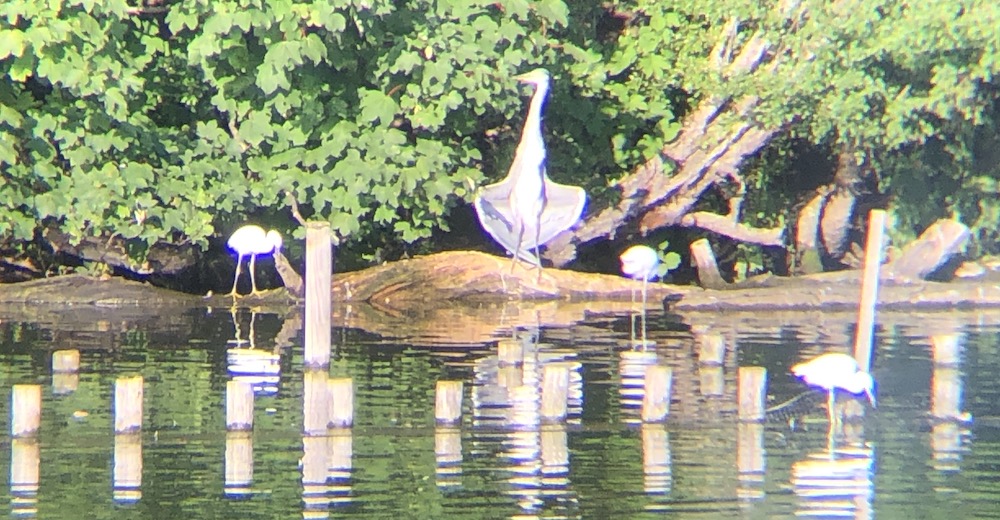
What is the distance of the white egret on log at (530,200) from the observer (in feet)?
82.1

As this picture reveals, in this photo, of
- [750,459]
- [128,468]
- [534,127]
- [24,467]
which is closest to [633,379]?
[750,459]

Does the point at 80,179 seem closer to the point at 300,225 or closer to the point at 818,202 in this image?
the point at 300,225

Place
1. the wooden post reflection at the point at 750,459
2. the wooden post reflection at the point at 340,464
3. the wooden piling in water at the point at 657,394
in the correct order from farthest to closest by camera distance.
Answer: the wooden piling in water at the point at 657,394
the wooden post reflection at the point at 750,459
the wooden post reflection at the point at 340,464

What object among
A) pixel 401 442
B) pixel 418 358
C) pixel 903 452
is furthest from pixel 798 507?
pixel 418 358

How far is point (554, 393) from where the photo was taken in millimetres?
15938

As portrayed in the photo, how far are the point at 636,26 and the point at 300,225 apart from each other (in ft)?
19.9

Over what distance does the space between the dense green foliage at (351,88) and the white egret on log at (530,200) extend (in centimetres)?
76

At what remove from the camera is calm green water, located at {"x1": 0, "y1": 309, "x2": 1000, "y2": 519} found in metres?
13.2

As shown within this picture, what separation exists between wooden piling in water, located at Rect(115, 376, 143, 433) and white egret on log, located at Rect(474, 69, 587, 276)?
35.9ft

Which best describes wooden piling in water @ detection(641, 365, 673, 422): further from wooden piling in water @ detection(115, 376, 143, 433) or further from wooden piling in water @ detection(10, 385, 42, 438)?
wooden piling in water @ detection(10, 385, 42, 438)

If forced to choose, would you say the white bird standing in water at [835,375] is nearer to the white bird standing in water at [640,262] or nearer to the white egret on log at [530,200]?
the white egret on log at [530,200]

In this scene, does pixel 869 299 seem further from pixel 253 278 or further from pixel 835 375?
pixel 253 278

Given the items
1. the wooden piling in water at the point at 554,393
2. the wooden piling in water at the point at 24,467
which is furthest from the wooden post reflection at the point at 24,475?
the wooden piling in water at the point at 554,393

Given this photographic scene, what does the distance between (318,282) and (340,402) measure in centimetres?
212
